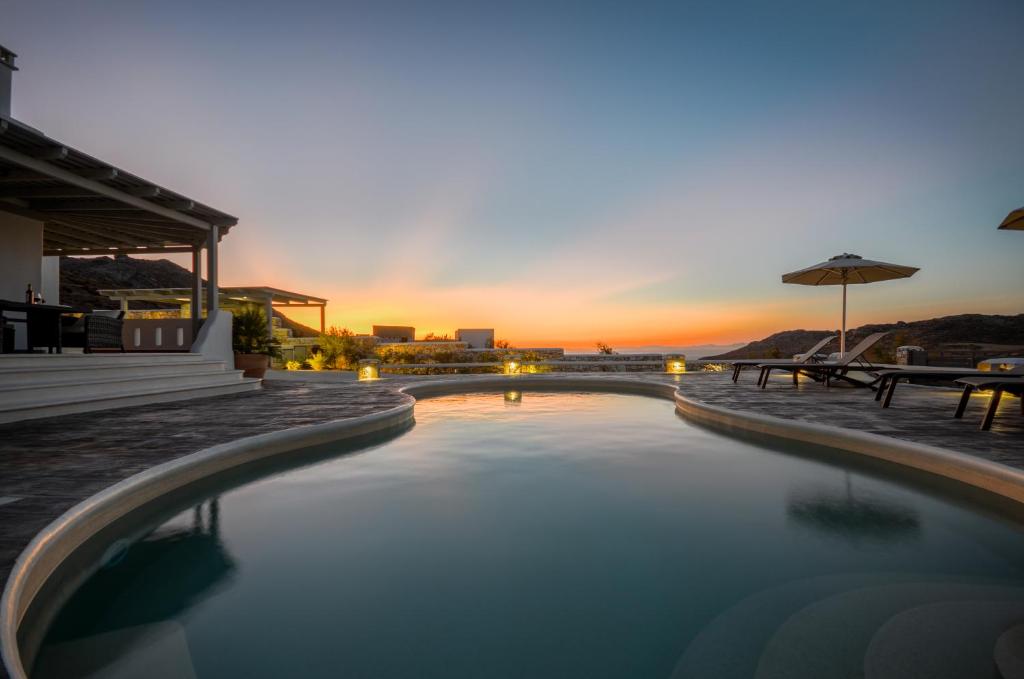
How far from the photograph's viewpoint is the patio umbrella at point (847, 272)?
31.3ft

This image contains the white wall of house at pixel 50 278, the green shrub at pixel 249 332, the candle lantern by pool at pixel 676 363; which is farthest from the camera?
the candle lantern by pool at pixel 676 363

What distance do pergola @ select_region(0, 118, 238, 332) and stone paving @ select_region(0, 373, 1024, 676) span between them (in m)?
3.27

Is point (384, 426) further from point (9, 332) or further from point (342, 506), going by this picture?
point (9, 332)

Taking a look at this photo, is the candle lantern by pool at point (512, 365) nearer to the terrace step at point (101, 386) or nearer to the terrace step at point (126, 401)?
the terrace step at point (126, 401)

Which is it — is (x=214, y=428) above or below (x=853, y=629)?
above

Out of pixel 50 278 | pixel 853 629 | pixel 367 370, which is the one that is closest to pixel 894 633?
pixel 853 629

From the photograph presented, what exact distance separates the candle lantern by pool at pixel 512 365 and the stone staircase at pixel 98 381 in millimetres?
7217

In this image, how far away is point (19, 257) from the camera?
8.53 metres

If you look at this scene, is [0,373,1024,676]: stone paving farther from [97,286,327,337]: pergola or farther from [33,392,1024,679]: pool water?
[97,286,327,337]: pergola

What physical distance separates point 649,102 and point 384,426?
36.9ft

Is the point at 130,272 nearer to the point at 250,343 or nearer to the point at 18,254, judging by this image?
the point at 18,254

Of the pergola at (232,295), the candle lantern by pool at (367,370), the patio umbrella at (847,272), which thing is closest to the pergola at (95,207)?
the pergola at (232,295)

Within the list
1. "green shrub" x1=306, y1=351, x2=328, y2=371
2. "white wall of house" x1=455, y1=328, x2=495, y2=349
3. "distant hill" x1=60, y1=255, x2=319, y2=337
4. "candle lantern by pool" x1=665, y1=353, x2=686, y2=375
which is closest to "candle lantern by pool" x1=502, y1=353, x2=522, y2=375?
"white wall of house" x1=455, y1=328, x2=495, y2=349

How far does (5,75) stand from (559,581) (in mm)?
13818
